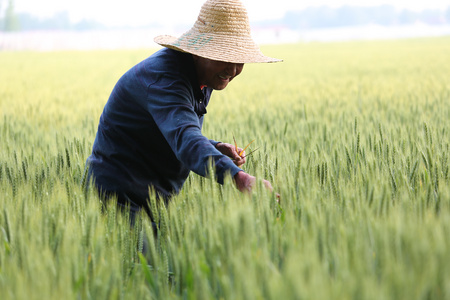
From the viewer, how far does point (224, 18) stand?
1860 mm

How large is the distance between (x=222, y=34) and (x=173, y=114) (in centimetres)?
42

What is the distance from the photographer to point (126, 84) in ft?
6.30

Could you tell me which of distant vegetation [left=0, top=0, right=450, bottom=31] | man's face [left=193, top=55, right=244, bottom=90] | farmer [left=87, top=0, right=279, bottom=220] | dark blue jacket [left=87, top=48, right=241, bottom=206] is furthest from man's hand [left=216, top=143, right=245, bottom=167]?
distant vegetation [left=0, top=0, right=450, bottom=31]

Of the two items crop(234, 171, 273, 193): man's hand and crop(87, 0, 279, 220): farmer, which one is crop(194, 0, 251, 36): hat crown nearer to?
crop(87, 0, 279, 220): farmer

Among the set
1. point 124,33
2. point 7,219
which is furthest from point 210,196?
point 124,33

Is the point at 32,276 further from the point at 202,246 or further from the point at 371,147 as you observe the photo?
the point at 371,147

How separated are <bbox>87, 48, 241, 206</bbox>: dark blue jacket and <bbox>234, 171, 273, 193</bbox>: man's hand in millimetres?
206

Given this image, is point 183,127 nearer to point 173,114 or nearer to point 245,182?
point 173,114

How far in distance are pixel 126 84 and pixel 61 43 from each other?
5567 cm

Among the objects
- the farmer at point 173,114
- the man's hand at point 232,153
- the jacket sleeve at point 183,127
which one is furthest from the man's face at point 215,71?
the man's hand at point 232,153

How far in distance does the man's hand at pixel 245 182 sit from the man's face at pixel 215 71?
499 millimetres

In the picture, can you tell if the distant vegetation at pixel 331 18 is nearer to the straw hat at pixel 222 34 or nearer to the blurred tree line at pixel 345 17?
the blurred tree line at pixel 345 17

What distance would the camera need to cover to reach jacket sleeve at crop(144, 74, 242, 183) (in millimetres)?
1480

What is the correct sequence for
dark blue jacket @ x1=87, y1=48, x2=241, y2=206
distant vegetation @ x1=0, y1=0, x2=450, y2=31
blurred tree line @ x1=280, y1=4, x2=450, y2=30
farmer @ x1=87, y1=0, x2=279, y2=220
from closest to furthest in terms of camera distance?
farmer @ x1=87, y1=0, x2=279, y2=220, dark blue jacket @ x1=87, y1=48, x2=241, y2=206, distant vegetation @ x1=0, y1=0, x2=450, y2=31, blurred tree line @ x1=280, y1=4, x2=450, y2=30
